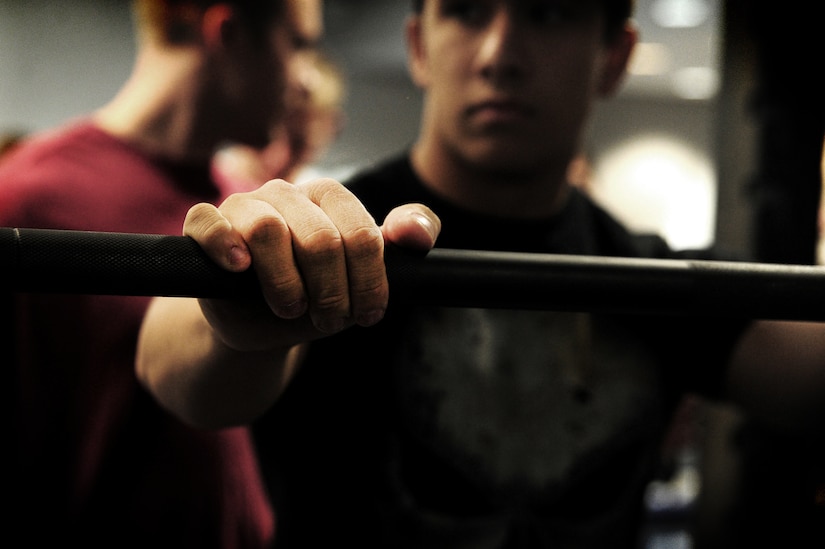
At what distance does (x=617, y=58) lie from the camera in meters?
0.76

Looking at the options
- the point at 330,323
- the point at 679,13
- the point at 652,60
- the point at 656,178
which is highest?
the point at 679,13

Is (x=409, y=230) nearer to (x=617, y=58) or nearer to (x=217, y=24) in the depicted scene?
(x=617, y=58)

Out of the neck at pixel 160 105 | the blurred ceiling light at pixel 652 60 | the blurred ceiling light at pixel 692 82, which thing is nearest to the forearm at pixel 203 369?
the neck at pixel 160 105

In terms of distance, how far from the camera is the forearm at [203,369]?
54 cm

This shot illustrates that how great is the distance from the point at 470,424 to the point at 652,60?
3.93m

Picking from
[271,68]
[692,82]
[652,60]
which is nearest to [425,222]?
[271,68]

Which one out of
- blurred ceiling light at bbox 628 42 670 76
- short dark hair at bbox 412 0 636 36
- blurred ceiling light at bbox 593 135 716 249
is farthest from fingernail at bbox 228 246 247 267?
blurred ceiling light at bbox 593 135 716 249

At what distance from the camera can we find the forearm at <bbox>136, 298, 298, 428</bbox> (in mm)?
538

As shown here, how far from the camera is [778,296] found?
1.41ft

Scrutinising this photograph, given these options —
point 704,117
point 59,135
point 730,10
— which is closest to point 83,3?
point 59,135

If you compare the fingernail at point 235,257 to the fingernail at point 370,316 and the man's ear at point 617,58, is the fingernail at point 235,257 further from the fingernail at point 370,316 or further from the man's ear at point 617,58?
the man's ear at point 617,58

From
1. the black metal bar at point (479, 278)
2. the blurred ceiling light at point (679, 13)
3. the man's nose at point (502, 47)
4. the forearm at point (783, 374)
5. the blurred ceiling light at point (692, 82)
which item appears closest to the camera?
the black metal bar at point (479, 278)

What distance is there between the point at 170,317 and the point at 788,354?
0.64m

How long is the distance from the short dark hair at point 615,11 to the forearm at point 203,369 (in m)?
0.38
